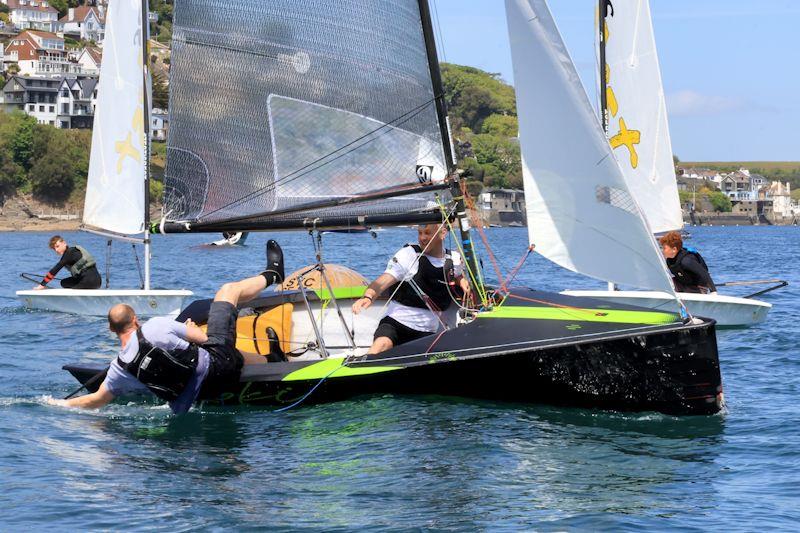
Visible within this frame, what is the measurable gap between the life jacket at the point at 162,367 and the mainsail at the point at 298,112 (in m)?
1.77

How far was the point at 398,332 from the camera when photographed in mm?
11203

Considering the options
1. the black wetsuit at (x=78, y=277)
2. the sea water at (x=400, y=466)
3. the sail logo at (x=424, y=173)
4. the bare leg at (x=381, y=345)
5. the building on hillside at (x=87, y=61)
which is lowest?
the sea water at (x=400, y=466)

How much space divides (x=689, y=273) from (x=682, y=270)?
6.1 inches

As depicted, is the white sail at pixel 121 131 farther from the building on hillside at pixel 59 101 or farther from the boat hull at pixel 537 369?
the building on hillside at pixel 59 101

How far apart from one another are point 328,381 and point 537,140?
9.55 feet

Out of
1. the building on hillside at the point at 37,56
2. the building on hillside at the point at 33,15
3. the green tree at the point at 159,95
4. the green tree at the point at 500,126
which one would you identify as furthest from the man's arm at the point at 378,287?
the building on hillside at the point at 33,15

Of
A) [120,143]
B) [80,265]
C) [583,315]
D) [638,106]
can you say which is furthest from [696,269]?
[120,143]

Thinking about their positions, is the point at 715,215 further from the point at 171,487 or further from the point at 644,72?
the point at 171,487

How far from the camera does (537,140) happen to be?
1049 centimetres

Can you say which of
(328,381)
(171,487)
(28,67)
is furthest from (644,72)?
(28,67)

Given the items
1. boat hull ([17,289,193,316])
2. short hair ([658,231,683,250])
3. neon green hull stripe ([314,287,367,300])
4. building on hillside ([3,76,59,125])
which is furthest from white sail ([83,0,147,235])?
building on hillside ([3,76,59,125])

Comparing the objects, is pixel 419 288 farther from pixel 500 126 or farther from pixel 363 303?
pixel 500 126

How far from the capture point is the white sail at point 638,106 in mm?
20250

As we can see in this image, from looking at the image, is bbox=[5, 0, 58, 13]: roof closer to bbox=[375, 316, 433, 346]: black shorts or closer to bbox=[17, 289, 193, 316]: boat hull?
bbox=[17, 289, 193, 316]: boat hull
